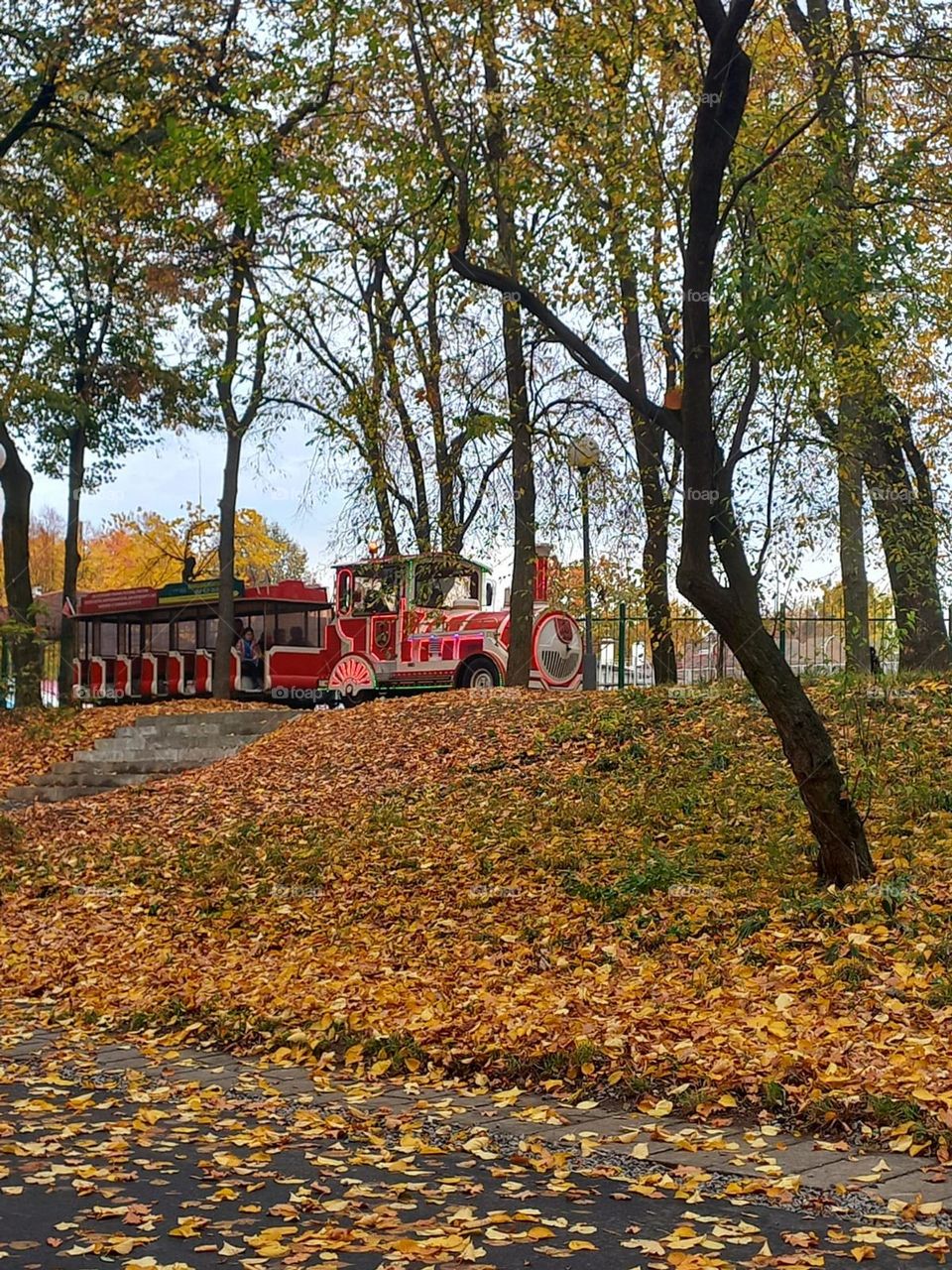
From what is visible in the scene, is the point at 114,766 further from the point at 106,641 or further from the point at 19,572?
the point at 106,641

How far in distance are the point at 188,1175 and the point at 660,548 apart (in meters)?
15.4

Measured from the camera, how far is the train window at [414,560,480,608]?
23203 millimetres

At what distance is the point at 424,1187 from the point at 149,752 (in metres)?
16.0

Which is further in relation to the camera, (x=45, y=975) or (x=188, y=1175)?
(x=45, y=975)

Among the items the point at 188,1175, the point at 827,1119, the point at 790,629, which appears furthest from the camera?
the point at 790,629

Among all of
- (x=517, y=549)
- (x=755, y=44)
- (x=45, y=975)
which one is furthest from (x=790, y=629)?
(x=45, y=975)

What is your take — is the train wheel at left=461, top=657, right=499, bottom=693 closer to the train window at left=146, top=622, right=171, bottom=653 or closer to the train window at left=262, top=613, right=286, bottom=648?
the train window at left=262, top=613, right=286, bottom=648

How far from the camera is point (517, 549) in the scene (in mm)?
19516

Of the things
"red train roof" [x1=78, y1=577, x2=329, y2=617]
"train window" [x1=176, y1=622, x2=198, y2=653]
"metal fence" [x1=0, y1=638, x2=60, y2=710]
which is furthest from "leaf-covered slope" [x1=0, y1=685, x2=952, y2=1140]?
"train window" [x1=176, y1=622, x2=198, y2=653]

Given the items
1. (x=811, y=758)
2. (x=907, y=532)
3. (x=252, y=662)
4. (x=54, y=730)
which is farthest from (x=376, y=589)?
(x=811, y=758)

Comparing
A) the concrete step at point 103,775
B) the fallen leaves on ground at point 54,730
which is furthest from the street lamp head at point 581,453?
the fallen leaves on ground at point 54,730

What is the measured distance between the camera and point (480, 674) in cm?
2452

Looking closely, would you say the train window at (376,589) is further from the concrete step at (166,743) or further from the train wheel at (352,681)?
the concrete step at (166,743)

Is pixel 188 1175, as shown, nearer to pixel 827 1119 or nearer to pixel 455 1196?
pixel 455 1196
